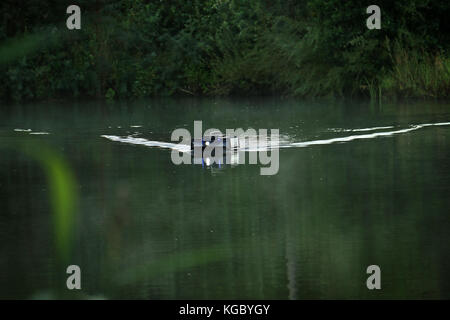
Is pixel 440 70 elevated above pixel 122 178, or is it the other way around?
pixel 440 70

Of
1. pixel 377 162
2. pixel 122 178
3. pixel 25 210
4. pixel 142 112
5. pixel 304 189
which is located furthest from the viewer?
pixel 142 112

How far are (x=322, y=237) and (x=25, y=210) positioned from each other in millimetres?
3346

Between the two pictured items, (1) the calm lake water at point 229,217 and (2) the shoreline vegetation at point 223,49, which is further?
(2) the shoreline vegetation at point 223,49

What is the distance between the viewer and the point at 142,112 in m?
25.0

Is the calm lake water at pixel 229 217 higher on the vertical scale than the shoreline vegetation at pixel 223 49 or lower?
lower

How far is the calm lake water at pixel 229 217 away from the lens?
7520mm

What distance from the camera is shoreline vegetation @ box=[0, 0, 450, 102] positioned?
2800cm

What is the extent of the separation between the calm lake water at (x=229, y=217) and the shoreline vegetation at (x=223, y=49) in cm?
893

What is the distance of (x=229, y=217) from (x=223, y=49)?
21.5 metres

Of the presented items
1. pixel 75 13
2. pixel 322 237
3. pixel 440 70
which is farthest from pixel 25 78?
pixel 322 237

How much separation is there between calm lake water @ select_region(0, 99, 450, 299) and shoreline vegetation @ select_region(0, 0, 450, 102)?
8.93m

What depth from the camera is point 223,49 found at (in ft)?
103
